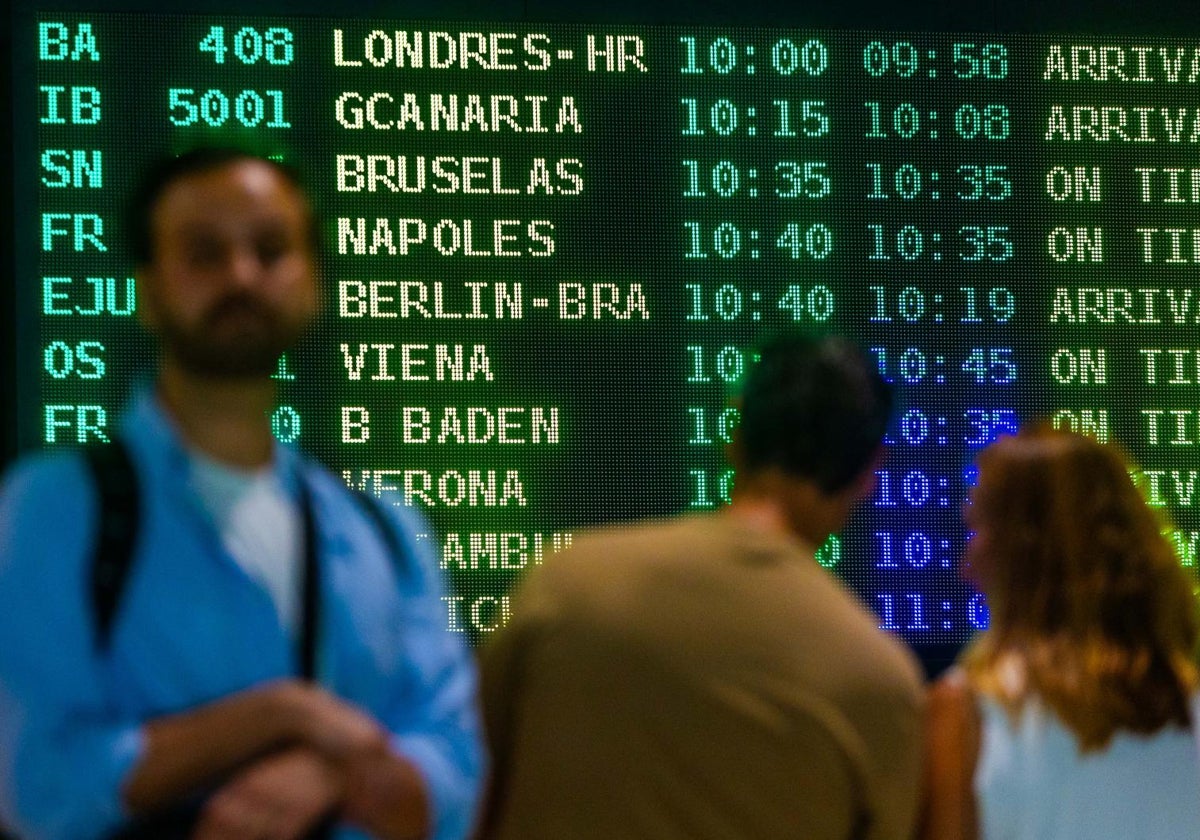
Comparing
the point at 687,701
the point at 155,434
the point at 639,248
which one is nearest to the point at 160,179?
the point at 155,434

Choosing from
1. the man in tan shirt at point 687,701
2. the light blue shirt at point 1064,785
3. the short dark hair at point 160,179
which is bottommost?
the light blue shirt at point 1064,785

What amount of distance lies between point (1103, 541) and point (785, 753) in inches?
24.2

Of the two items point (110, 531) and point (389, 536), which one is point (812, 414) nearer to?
point (389, 536)

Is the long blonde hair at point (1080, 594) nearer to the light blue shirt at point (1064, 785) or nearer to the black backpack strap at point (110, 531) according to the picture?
the light blue shirt at point (1064, 785)

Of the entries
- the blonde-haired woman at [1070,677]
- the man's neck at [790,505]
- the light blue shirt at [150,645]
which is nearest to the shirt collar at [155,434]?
the light blue shirt at [150,645]

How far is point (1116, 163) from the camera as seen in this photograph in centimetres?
451

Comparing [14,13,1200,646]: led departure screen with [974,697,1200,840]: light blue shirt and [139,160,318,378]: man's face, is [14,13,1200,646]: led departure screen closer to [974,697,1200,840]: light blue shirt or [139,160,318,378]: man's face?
[974,697,1200,840]: light blue shirt

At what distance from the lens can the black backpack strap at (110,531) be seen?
127cm

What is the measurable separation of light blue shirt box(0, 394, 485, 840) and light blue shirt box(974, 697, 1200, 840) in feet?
2.96

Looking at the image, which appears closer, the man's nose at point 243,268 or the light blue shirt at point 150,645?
the light blue shirt at point 150,645

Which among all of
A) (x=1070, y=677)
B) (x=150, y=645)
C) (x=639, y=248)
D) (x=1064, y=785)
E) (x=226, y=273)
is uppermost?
(x=639, y=248)

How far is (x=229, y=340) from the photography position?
137 centimetres

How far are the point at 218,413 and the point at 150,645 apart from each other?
220 millimetres

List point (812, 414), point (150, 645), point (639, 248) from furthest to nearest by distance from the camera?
point (639, 248)
point (812, 414)
point (150, 645)
